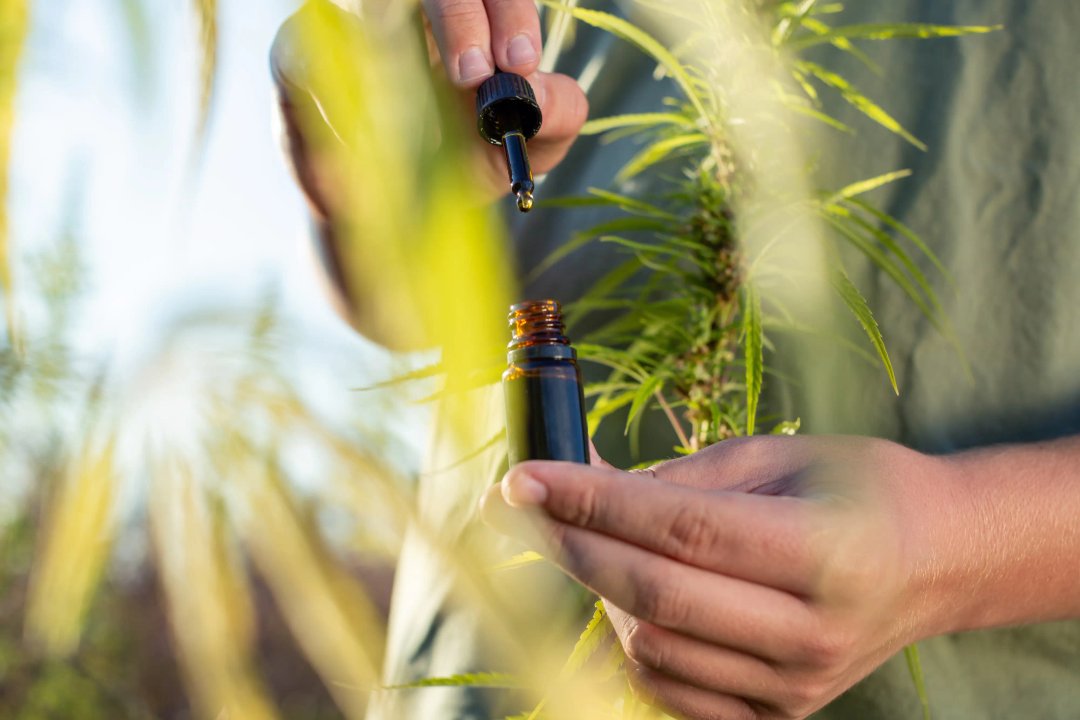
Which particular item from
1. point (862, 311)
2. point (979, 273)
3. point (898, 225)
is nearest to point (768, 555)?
point (862, 311)

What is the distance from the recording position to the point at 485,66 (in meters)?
0.44

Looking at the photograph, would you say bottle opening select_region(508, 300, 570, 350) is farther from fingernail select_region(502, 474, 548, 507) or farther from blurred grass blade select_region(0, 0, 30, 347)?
blurred grass blade select_region(0, 0, 30, 347)

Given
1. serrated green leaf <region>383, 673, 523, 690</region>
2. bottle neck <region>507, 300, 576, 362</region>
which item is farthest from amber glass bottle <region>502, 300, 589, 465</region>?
serrated green leaf <region>383, 673, 523, 690</region>

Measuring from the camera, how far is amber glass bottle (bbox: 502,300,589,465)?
1.12 feet

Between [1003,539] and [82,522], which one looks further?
[1003,539]

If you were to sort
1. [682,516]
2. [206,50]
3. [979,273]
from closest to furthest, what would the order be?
[206,50] → [682,516] → [979,273]

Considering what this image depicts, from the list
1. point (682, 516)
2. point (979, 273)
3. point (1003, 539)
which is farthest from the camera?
point (979, 273)

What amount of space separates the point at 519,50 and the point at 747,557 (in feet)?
0.94

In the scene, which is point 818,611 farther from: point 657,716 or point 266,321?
point 266,321

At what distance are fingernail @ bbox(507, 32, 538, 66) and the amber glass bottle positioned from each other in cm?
16

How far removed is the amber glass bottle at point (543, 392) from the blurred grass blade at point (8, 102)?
18 cm

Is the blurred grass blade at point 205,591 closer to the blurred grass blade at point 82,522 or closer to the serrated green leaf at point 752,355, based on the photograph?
the blurred grass blade at point 82,522

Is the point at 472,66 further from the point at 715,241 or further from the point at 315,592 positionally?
the point at 315,592

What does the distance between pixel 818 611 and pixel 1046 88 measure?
0.42 metres
